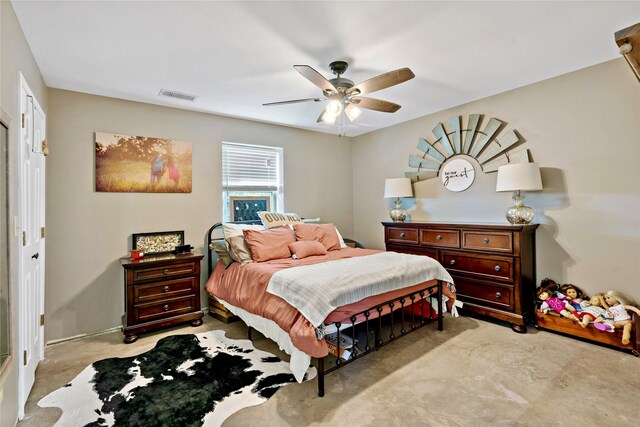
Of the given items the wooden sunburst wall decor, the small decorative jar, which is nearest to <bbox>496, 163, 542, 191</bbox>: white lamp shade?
the wooden sunburst wall decor

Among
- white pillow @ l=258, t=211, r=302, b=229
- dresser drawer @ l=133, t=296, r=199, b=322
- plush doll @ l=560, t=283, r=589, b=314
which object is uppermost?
white pillow @ l=258, t=211, r=302, b=229

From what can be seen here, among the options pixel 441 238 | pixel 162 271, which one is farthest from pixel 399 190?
pixel 162 271

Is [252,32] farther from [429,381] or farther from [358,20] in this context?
[429,381]

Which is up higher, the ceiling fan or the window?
the ceiling fan

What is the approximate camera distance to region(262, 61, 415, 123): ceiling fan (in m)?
2.30

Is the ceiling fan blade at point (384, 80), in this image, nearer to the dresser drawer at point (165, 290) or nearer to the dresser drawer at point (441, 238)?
the dresser drawer at point (441, 238)

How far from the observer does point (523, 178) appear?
122 inches

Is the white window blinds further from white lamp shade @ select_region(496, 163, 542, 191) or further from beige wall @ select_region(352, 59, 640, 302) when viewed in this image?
white lamp shade @ select_region(496, 163, 542, 191)

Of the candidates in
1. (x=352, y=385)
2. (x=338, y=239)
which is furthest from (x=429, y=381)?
(x=338, y=239)

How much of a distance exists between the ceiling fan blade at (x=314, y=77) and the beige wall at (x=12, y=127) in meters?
1.66

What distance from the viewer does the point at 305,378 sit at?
90.9 inches

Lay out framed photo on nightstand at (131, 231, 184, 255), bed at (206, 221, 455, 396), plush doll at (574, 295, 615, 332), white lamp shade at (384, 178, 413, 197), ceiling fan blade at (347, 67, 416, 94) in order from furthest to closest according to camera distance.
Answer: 1. white lamp shade at (384, 178, 413, 197)
2. framed photo on nightstand at (131, 231, 184, 255)
3. plush doll at (574, 295, 615, 332)
4. ceiling fan blade at (347, 67, 416, 94)
5. bed at (206, 221, 455, 396)

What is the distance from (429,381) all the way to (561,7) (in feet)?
9.01

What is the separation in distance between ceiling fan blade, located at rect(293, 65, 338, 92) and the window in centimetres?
215
